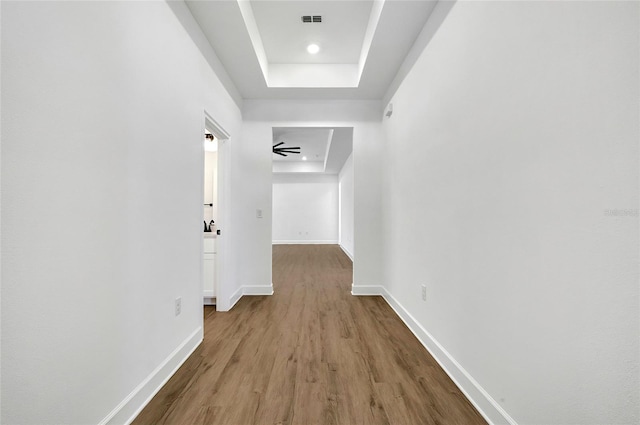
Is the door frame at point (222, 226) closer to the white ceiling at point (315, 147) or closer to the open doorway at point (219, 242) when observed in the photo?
the open doorway at point (219, 242)

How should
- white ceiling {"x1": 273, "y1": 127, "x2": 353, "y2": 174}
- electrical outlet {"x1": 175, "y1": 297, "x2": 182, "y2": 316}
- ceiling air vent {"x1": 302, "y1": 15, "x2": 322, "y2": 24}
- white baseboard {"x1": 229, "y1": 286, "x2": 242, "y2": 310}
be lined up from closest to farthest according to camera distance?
electrical outlet {"x1": 175, "y1": 297, "x2": 182, "y2": 316} < ceiling air vent {"x1": 302, "y1": 15, "x2": 322, "y2": 24} < white baseboard {"x1": 229, "y1": 286, "x2": 242, "y2": 310} < white ceiling {"x1": 273, "y1": 127, "x2": 353, "y2": 174}

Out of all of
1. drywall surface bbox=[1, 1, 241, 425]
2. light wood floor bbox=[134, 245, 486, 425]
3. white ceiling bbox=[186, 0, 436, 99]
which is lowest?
light wood floor bbox=[134, 245, 486, 425]

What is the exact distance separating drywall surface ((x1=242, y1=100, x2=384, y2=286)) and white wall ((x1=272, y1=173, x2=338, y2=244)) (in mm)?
6508

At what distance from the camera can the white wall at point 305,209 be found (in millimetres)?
10258

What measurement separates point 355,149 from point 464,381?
2.89m

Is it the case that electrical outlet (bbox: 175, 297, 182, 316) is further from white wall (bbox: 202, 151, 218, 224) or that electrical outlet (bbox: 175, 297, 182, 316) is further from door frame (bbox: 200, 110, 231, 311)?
white wall (bbox: 202, 151, 218, 224)

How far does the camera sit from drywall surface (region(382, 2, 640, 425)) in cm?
83

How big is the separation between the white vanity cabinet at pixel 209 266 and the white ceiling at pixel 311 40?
1951mm

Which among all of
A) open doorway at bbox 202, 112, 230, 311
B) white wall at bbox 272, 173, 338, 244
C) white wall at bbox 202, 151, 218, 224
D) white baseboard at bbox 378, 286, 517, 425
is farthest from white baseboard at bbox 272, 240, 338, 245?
white baseboard at bbox 378, 286, 517, 425

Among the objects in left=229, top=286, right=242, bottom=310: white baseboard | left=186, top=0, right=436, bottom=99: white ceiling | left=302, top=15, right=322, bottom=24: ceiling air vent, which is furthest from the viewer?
left=229, top=286, right=242, bottom=310: white baseboard

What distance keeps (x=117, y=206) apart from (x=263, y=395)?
1.37 m

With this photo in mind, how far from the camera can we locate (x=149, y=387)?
158cm

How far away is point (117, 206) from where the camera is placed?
133 centimetres

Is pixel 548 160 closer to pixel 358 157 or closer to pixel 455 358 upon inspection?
pixel 455 358
